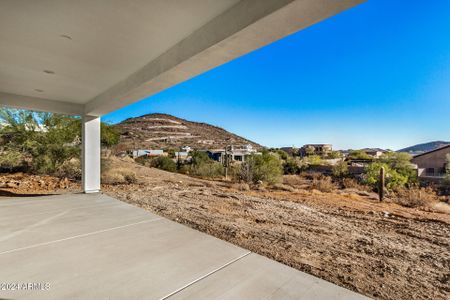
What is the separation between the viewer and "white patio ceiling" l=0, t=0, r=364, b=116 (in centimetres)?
209

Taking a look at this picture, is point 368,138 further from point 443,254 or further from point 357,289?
point 357,289

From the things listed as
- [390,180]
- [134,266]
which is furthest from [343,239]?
[390,180]

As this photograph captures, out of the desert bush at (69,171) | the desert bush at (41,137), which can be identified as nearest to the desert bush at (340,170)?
the desert bush at (69,171)

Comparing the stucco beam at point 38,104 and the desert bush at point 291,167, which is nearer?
the stucco beam at point 38,104

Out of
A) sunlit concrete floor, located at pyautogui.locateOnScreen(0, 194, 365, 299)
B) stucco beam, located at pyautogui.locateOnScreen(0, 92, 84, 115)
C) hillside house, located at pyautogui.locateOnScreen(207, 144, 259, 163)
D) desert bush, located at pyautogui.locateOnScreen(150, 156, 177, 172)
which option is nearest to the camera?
sunlit concrete floor, located at pyautogui.locateOnScreen(0, 194, 365, 299)

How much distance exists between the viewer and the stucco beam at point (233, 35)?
1856mm

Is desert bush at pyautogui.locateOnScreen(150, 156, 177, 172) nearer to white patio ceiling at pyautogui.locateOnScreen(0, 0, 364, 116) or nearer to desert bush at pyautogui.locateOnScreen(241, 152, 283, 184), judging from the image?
desert bush at pyautogui.locateOnScreen(241, 152, 283, 184)

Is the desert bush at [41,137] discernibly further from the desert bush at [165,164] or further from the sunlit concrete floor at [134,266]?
the desert bush at [165,164]

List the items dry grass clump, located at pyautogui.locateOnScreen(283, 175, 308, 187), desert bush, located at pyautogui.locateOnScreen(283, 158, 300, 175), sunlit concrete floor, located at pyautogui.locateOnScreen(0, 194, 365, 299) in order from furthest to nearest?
desert bush, located at pyautogui.locateOnScreen(283, 158, 300, 175)
dry grass clump, located at pyautogui.locateOnScreen(283, 175, 308, 187)
sunlit concrete floor, located at pyautogui.locateOnScreen(0, 194, 365, 299)

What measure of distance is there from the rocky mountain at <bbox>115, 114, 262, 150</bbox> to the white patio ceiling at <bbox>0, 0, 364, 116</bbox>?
2867 centimetres

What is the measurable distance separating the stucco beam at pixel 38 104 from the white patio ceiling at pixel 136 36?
1.03 meters

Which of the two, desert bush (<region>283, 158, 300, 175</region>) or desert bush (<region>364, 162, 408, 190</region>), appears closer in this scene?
desert bush (<region>364, 162, 408, 190</region>)

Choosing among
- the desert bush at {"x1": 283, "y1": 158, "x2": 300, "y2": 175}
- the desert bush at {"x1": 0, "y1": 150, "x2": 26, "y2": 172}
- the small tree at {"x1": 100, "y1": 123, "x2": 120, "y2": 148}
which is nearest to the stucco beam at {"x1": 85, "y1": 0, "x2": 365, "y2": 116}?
the desert bush at {"x1": 0, "y1": 150, "x2": 26, "y2": 172}

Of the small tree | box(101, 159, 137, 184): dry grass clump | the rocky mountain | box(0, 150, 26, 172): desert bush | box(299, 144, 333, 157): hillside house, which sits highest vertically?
the rocky mountain
